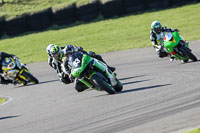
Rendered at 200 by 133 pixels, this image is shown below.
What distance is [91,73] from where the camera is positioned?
1017cm

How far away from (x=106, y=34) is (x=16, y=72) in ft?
37.8

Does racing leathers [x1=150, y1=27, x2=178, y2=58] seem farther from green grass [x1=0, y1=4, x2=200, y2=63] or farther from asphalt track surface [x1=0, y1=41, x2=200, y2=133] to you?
green grass [x1=0, y1=4, x2=200, y2=63]

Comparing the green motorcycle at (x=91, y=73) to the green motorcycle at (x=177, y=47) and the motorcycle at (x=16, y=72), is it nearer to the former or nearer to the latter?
the green motorcycle at (x=177, y=47)

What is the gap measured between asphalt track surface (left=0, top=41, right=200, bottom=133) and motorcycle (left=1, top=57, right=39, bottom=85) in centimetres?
60

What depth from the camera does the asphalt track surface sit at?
23.7 ft

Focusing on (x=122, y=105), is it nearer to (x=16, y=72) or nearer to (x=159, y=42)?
(x=159, y=42)

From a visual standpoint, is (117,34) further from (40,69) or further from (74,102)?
(74,102)

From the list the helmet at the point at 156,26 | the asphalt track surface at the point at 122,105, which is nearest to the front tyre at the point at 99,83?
the asphalt track surface at the point at 122,105

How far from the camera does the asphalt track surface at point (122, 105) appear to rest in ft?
23.7

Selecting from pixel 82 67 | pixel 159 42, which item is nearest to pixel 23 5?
pixel 159 42

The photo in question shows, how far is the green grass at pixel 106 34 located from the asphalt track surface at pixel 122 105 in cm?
838

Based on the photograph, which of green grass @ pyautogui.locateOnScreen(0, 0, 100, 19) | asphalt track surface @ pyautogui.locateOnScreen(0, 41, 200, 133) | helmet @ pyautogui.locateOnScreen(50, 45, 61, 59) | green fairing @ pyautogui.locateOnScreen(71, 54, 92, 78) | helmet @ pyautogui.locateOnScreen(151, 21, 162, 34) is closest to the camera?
asphalt track surface @ pyautogui.locateOnScreen(0, 41, 200, 133)

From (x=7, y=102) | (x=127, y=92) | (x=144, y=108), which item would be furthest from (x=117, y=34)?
(x=144, y=108)

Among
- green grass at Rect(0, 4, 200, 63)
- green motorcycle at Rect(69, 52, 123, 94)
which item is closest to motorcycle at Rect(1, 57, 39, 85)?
green motorcycle at Rect(69, 52, 123, 94)
